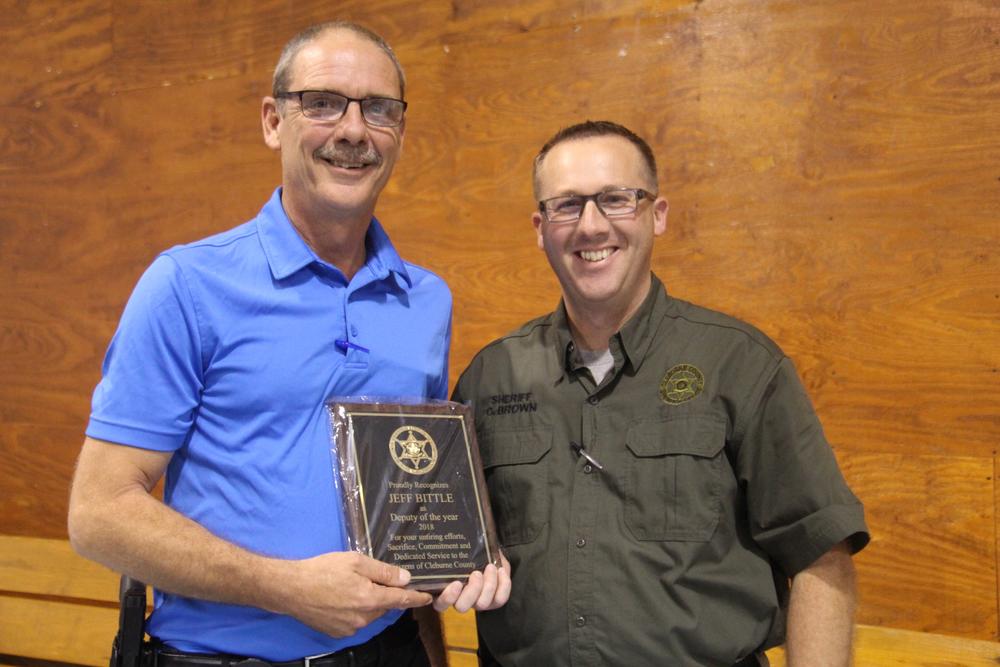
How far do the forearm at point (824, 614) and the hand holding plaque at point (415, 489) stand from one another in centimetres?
56

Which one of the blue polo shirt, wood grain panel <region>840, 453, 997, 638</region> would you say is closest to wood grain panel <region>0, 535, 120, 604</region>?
the blue polo shirt

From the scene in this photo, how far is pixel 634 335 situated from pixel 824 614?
620mm

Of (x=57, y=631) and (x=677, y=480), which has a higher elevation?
(x=677, y=480)

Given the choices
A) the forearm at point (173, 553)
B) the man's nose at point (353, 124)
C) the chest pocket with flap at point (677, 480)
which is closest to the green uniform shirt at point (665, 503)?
the chest pocket with flap at point (677, 480)

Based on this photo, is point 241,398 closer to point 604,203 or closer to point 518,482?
point 518,482

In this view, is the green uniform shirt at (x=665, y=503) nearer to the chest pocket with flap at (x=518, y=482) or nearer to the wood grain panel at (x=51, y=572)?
the chest pocket with flap at (x=518, y=482)

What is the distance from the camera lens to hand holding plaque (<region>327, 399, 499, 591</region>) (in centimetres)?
159

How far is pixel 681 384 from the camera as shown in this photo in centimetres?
182

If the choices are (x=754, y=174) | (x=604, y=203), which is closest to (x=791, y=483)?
(x=604, y=203)

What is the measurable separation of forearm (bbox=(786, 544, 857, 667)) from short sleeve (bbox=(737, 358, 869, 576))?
3 centimetres

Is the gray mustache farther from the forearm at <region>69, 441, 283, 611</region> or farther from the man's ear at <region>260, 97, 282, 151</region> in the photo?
the forearm at <region>69, 441, 283, 611</region>

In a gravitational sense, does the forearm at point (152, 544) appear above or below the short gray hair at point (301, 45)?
below

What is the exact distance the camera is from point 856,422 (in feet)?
9.29

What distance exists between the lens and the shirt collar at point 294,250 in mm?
1774
